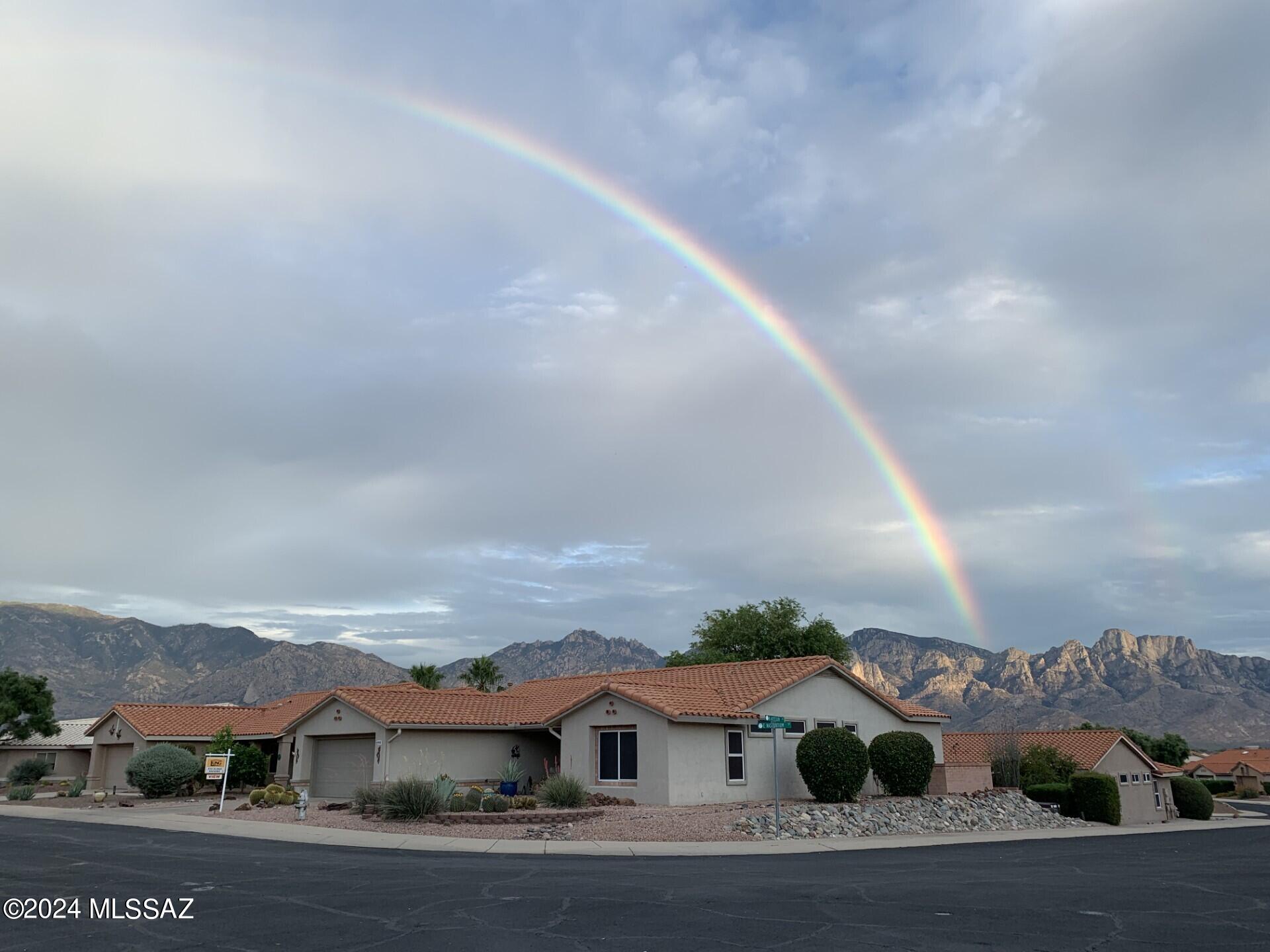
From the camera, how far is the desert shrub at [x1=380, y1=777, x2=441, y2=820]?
2469 centimetres

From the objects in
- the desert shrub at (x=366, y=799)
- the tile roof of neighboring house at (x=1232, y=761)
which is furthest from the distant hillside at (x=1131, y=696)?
the desert shrub at (x=366, y=799)

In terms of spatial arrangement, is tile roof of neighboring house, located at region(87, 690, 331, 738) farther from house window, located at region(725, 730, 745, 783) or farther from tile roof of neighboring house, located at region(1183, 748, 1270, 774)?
tile roof of neighboring house, located at region(1183, 748, 1270, 774)

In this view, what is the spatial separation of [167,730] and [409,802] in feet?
84.2

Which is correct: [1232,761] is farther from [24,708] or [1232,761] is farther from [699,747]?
[24,708]

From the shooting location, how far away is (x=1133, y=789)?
1973 inches

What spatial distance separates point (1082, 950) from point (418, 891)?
8.67m

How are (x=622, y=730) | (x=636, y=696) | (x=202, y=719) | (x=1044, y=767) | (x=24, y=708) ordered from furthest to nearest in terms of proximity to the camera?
(x=24, y=708), (x=202, y=719), (x=1044, y=767), (x=622, y=730), (x=636, y=696)

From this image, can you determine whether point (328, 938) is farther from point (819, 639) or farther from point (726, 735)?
point (819, 639)

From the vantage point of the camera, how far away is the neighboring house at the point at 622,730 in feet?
97.0

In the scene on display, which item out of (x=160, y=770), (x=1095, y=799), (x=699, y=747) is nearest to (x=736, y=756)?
(x=699, y=747)

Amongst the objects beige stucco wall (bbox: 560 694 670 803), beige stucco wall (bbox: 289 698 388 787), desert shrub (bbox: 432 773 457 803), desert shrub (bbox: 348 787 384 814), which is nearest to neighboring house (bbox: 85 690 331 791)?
beige stucco wall (bbox: 289 698 388 787)

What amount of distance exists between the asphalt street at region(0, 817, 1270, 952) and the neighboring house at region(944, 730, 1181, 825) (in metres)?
26.0

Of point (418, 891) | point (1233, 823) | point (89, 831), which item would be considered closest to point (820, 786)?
point (418, 891)

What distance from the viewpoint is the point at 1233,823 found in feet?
164
